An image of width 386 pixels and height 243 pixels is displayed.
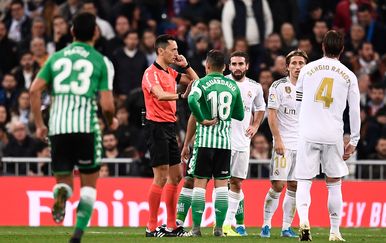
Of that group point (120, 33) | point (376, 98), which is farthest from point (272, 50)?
point (120, 33)

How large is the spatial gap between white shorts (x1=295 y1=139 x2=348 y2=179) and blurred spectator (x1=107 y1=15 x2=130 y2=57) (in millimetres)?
11204

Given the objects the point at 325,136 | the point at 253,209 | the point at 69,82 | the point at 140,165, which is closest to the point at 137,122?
the point at 140,165

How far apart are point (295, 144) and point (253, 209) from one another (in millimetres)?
4416

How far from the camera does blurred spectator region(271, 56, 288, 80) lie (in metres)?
23.6

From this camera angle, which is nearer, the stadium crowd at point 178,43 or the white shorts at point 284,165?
the white shorts at point 284,165

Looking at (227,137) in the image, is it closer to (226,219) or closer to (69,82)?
(226,219)

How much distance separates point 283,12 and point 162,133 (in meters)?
10.3

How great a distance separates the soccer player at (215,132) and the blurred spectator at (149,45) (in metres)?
9.04

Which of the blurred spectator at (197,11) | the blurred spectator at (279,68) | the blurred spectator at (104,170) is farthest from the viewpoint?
the blurred spectator at (197,11)

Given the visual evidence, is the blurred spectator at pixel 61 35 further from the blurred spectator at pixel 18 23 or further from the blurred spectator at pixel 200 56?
the blurred spectator at pixel 200 56

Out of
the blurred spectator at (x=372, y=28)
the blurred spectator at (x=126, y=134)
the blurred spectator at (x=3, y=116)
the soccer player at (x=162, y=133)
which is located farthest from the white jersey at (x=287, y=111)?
the blurred spectator at (x=372, y=28)

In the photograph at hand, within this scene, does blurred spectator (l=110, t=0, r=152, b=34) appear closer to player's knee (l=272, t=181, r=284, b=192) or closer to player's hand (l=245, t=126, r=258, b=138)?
player's hand (l=245, t=126, r=258, b=138)

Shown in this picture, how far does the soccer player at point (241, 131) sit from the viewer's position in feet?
58.6

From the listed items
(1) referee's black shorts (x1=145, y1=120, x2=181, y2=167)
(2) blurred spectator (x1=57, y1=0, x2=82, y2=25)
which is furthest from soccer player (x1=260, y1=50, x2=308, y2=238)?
(2) blurred spectator (x1=57, y1=0, x2=82, y2=25)
